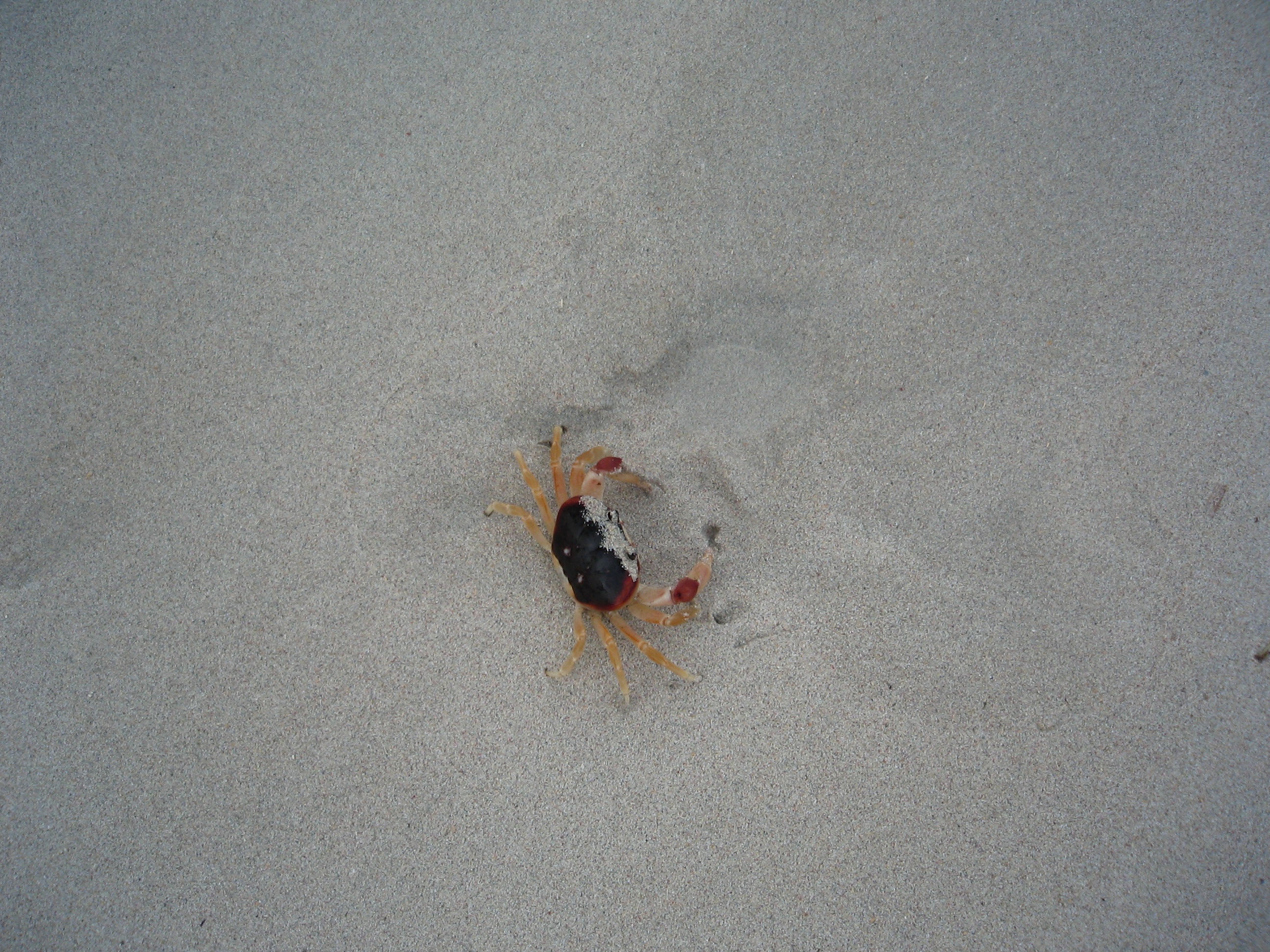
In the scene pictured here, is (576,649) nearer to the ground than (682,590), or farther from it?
nearer to the ground

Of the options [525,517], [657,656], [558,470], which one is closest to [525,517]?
[525,517]

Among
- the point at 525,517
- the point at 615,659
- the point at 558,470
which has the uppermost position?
the point at 558,470

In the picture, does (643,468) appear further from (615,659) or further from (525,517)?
(615,659)

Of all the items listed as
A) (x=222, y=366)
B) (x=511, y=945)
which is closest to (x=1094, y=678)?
(x=511, y=945)

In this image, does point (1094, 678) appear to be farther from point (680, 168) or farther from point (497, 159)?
point (497, 159)

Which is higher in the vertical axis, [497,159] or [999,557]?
[497,159]

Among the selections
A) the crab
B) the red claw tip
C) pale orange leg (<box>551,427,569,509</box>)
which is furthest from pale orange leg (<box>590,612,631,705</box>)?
pale orange leg (<box>551,427,569,509</box>)

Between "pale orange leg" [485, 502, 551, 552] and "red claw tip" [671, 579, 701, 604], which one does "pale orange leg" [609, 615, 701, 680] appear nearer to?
"red claw tip" [671, 579, 701, 604]

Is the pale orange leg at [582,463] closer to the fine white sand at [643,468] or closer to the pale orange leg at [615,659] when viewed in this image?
the fine white sand at [643,468]
